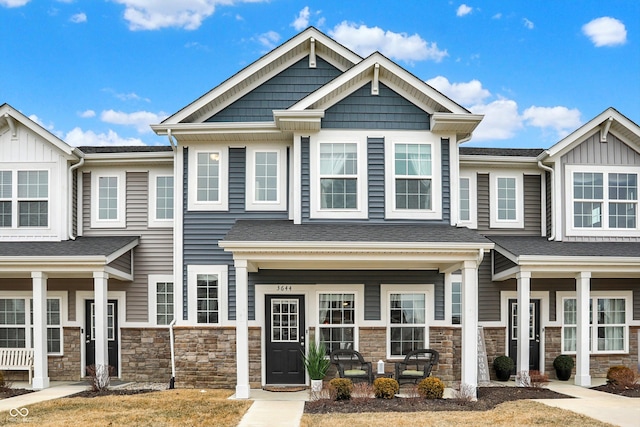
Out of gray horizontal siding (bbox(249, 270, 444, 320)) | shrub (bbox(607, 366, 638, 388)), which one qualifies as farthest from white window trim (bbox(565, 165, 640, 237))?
gray horizontal siding (bbox(249, 270, 444, 320))

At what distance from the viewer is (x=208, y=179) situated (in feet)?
44.5

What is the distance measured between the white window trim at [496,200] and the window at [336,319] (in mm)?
4559

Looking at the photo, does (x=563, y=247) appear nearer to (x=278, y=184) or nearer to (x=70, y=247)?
(x=278, y=184)

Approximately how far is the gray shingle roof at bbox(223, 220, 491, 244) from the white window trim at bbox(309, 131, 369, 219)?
0.26 meters

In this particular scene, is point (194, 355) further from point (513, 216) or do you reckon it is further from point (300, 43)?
point (513, 216)

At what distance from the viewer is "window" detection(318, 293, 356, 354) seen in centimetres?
1322

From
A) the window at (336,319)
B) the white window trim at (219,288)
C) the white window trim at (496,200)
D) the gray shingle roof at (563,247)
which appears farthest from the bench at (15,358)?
the white window trim at (496,200)

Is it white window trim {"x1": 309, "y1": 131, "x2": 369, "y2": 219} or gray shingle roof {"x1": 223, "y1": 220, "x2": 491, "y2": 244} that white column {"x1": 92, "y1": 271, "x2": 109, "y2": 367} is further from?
white window trim {"x1": 309, "y1": 131, "x2": 369, "y2": 219}

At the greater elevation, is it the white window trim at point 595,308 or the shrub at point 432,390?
the white window trim at point 595,308

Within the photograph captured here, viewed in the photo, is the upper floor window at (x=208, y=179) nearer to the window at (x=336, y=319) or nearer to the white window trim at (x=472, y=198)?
the window at (x=336, y=319)

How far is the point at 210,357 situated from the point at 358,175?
16.8 ft

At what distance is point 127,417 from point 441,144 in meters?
8.34

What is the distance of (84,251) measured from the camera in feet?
44.0

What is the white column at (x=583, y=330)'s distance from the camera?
13406 mm
